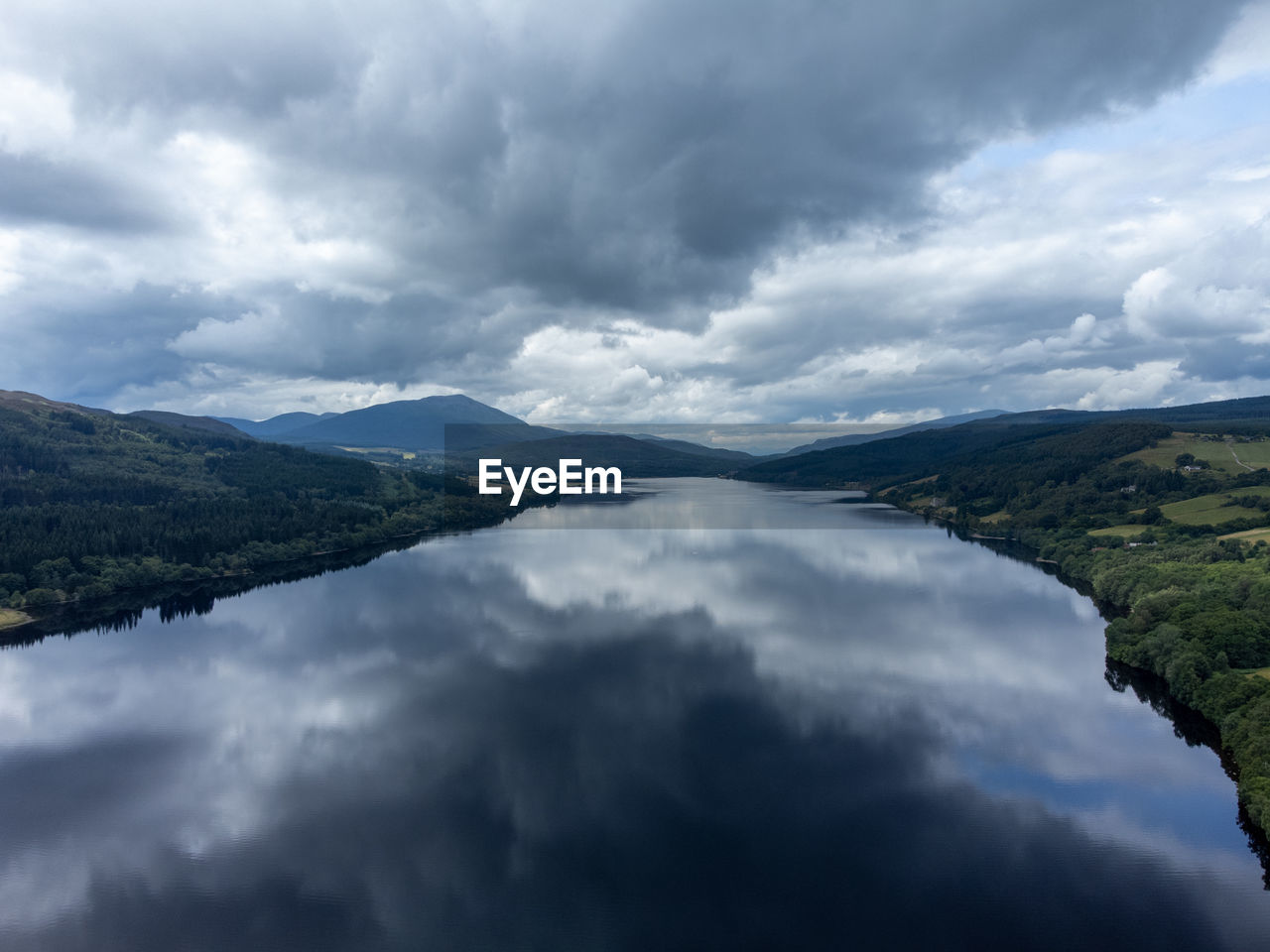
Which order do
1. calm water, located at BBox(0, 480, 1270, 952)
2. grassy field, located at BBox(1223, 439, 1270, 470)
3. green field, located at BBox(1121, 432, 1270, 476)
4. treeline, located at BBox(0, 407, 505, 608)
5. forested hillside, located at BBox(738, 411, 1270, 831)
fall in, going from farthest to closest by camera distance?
green field, located at BBox(1121, 432, 1270, 476)
grassy field, located at BBox(1223, 439, 1270, 470)
treeline, located at BBox(0, 407, 505, 608)
forested hillside, located at BBox(738, 411, 1270, 831)
calm water, located at BBox(0, 480, 1270, 952)

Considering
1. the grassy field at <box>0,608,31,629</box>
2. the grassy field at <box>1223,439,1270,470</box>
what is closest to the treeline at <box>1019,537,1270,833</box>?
the grassy field at <box>1223,439,1270,470</box>

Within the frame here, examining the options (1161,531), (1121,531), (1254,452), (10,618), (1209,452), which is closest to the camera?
(10,618)

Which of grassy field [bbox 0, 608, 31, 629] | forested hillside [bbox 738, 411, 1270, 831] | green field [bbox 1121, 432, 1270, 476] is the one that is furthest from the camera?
→ green field [bbox 1121, 432, 1270, 476]

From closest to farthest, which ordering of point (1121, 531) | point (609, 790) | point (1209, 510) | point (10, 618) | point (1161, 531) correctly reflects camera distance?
point (609, 790)
point (10, 618)
point (1161, 531)
point (1209, 510)
point (1121, 531)

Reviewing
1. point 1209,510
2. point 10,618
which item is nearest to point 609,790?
point 10,618

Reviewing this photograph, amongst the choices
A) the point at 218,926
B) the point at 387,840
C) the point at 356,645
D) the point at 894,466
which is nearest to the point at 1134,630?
the point at 387,840

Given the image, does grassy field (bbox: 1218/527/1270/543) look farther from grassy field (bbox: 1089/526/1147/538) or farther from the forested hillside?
grassy field (bbox: 1089/526/1147/538)

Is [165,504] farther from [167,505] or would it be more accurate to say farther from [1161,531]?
[1161,531]
